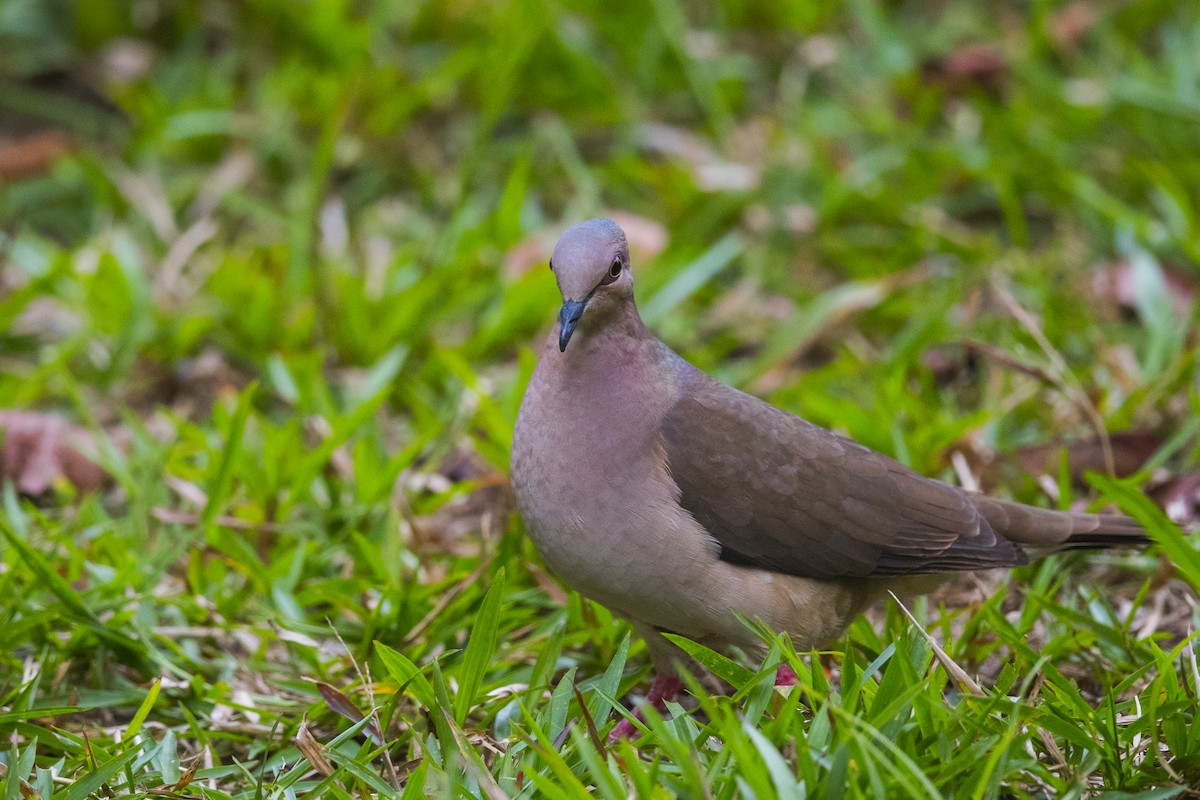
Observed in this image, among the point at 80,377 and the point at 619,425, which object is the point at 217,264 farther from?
the point at 619,425

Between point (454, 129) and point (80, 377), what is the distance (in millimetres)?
2437

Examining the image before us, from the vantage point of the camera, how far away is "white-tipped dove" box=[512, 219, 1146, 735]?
3072 mm

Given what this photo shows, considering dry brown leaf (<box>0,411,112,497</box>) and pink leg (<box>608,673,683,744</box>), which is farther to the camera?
dry brown leaf (<box>0,411,112,497</box>)

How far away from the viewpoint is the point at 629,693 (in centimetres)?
362

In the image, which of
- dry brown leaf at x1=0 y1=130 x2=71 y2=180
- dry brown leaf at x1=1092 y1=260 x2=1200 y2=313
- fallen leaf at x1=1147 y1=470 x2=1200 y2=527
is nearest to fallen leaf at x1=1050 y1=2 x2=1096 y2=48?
dry brown leaf at x1=1092 y1=260 x2=1200 y2=313

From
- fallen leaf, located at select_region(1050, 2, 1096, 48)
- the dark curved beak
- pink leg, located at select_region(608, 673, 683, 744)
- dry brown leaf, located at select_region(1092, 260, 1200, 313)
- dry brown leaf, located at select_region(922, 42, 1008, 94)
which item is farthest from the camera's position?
fallen leaf, located at select_region(1050, 2, 1096, 48)

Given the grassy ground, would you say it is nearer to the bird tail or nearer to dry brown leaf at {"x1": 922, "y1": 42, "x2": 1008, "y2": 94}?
dry brown leaf at {"x1": 922, "y1": 42, "x2": 1008, "y2": 94}

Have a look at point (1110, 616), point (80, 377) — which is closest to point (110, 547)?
point (80, 377)

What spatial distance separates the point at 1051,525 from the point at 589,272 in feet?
4.76

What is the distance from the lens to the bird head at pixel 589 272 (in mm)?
3094

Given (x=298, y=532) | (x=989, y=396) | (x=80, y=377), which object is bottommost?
(x=80, y=377)

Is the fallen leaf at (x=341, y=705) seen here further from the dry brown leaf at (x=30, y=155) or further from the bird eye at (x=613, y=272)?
the dry brown leaf at (x=30, y=155)

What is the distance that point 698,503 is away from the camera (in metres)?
3.19

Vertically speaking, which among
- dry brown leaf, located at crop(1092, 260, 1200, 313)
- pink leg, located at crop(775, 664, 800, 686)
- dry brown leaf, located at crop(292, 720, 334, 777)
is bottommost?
dry brown leaf, located at crop(292, 720, 334, 777)
